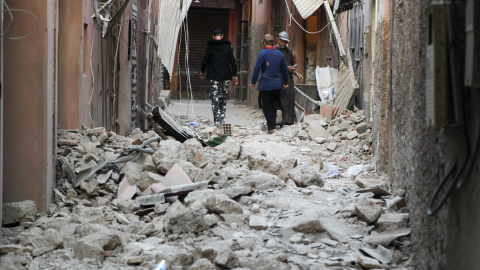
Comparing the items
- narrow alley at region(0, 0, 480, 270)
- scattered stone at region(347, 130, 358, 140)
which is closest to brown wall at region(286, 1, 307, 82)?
scattered stone at region(347, 130, 358, 140)

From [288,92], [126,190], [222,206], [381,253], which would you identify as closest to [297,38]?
[288,92]

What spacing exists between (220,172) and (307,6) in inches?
362

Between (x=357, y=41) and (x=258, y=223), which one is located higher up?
(x=357, y=41)

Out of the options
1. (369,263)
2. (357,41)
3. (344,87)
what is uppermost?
(357,41)

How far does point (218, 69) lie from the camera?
42.0 feet

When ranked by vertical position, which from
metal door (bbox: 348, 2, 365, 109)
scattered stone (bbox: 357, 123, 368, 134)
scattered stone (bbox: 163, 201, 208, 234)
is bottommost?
scattered stone (bbox: 163, 201, 208, 234)

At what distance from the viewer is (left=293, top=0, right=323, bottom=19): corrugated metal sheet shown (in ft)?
49.3

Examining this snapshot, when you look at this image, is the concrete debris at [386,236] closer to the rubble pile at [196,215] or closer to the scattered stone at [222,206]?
the rubble pile at [196,215]

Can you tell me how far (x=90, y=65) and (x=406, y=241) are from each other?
15.1 feet

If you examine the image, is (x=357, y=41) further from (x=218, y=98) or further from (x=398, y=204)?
(x=398, y=204)

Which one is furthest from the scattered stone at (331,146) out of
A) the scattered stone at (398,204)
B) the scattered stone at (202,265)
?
the scattered stone at (202,265)

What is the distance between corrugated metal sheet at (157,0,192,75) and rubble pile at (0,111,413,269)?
3.84 meters

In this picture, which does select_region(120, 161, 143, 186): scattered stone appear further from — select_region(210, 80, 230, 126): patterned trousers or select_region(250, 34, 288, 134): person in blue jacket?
select_region(210, 80, 230, 126): patterned trousers

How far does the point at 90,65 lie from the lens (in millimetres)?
7812
